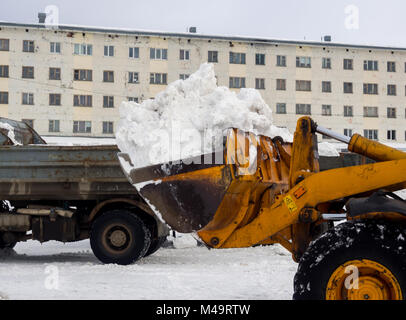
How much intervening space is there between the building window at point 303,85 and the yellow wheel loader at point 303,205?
150 feet

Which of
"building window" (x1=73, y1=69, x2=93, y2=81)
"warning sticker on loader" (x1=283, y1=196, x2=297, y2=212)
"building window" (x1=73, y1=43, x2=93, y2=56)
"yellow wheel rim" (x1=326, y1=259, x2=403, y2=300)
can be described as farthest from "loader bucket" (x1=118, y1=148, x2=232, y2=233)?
"building window" (x1=73, y1=43, x2=93, y2=56)

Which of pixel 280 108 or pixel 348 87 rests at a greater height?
pixel 348 87

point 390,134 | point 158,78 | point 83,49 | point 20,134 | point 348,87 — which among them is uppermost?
point 83,49

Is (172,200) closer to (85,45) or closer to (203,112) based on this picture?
(203,112)

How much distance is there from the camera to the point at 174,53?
47438 millimetres

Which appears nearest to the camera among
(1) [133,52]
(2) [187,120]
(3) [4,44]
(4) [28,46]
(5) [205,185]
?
(5) [205,185]

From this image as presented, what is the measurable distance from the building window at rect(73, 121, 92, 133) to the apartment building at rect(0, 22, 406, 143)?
0.08 metres

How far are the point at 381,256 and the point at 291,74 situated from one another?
4733cm

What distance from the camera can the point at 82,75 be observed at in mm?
46406

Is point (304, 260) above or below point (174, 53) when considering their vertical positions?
below

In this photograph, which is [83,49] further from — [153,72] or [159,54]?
[159,54]

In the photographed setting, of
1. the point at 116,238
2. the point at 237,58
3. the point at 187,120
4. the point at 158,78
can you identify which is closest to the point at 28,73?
the point at 158,78

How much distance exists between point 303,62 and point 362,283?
4801 cm

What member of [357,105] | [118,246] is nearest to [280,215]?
[118,246]
